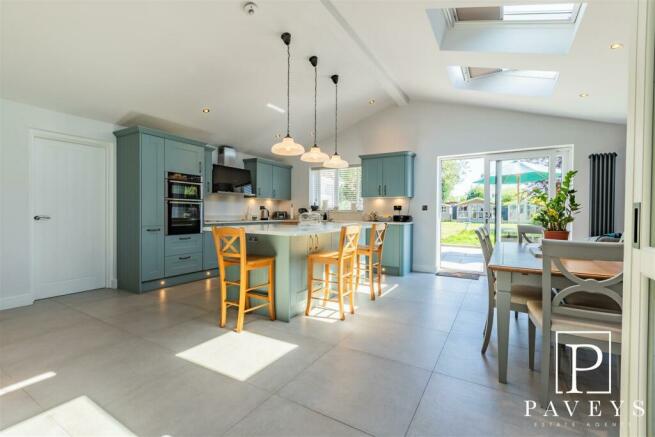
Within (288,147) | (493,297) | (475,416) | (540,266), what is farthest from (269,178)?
(475,416)

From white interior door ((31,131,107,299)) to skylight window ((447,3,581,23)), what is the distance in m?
5.10

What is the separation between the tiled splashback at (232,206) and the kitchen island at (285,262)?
2.67 meters

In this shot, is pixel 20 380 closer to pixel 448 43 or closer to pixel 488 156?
pixel 448 43

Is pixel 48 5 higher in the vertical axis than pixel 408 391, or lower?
higher

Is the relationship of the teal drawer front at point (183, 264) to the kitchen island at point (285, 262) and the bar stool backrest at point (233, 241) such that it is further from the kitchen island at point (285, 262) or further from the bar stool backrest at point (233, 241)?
the bar stool backrest at point (233, 241)

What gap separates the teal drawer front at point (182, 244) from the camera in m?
4.45

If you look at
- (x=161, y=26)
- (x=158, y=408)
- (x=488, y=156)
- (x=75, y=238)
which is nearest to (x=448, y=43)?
(x=488, y=156)

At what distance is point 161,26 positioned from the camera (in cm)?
296

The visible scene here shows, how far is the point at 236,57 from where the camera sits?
3.70 m

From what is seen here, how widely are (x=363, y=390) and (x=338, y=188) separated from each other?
5184 millimetres

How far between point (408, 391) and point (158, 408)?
5.01ft

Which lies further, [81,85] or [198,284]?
[198,284]

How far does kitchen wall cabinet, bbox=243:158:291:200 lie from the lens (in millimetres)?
6324

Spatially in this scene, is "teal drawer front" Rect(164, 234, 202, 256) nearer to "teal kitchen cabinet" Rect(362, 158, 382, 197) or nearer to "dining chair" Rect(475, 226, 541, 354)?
"teal kitchen cabinet" Rect(362, 158, 382, 197)
